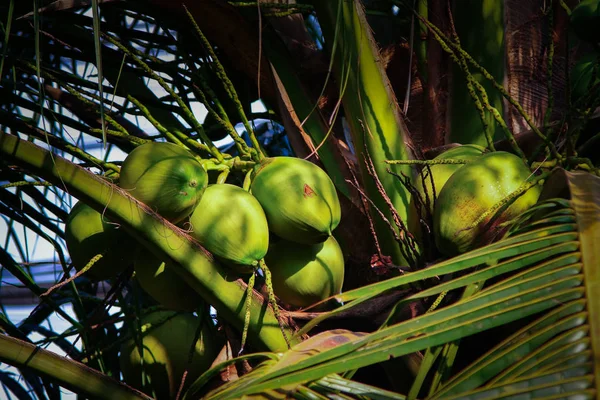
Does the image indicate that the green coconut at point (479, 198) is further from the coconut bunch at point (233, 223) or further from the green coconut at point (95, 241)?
the green coconut at point (95, 241)

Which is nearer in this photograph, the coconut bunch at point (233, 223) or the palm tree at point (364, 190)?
the palm tree at point (364, 190)

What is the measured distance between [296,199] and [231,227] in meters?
0.09

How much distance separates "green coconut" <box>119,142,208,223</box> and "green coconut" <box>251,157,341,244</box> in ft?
0.30

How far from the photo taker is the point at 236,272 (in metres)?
0.88

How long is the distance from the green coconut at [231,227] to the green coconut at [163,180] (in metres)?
0.02

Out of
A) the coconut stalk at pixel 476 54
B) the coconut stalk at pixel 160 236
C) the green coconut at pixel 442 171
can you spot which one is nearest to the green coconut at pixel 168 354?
the coconut stalk at pixel 160 236

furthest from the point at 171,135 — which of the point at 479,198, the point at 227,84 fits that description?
the point at 479,198

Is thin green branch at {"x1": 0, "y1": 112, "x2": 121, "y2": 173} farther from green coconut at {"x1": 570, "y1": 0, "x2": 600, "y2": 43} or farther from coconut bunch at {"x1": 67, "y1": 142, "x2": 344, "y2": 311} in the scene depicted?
green coconut at {"x1": 570, "y1": 0, "x2": 600, "y2": 43}

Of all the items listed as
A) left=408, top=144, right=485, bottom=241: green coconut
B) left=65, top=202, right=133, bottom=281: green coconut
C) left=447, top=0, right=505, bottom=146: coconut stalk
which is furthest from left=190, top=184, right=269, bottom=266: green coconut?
left=447, top=0, right=505, bottom=146: coconut stalk

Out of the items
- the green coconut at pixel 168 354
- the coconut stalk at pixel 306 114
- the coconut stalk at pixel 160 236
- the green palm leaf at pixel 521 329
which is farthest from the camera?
the coconut stalk at pixel 306 114

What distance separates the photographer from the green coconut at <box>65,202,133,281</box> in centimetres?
89

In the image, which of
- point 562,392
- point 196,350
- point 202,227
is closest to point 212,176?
point 202,227

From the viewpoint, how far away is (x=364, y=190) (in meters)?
1.07

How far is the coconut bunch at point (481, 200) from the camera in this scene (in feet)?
2.77
